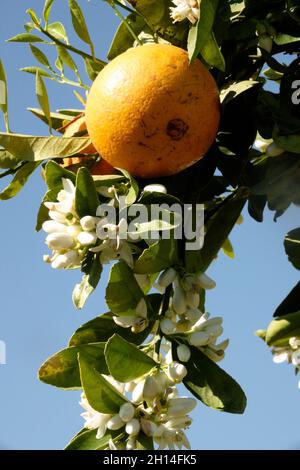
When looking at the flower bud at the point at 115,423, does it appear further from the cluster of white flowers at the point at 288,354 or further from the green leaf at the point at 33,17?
the green leaf at the point at 33,17

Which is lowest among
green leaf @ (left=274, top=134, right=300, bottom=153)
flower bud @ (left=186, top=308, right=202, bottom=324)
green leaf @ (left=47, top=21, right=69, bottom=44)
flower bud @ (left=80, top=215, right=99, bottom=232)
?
flower bud @ (left=186, top=308, right=202, bottom=324)

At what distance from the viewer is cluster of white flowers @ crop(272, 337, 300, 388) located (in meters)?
1.08

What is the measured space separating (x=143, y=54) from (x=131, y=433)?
17.5 inches

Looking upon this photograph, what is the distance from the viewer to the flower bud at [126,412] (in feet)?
3.39

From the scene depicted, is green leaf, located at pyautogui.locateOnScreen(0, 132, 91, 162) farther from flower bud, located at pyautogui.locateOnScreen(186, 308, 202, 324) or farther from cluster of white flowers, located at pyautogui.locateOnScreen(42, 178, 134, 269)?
flower bud, located at pyautogui.locateOnScreen(186, 308, 202, 324)

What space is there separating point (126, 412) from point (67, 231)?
22cm

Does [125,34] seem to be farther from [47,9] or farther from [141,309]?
[141,309]

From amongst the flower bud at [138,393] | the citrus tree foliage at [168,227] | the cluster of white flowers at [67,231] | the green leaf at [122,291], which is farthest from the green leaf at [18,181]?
the flower bud at [138,393]

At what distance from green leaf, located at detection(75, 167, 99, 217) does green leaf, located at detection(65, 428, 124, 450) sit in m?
0.26

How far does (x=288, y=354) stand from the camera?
3.60 ft

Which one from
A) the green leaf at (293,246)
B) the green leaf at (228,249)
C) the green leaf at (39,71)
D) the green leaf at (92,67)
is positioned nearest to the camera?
the green leaf at (293,246)

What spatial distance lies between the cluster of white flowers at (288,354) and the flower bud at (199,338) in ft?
0.29

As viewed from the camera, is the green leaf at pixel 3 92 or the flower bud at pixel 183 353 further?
the green leaf at pixel 3 92

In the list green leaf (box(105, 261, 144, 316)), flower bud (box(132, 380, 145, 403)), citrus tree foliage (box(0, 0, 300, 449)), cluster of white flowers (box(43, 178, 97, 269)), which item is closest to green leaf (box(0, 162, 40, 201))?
citrus tree foliage (box(0, 0, 300, 449))
